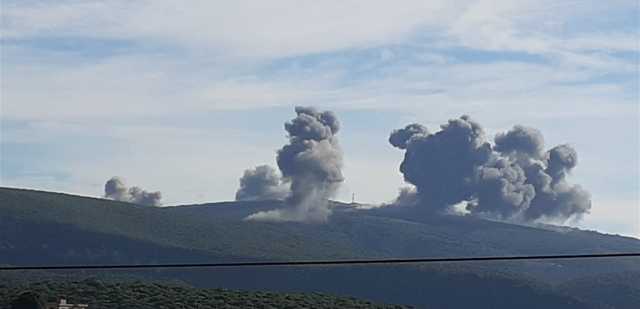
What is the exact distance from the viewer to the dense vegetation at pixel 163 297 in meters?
158

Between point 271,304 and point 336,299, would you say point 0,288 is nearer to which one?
point 271,304

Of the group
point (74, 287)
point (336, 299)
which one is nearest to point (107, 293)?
point (74, 287)

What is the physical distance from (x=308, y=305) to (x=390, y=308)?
9.89 metres

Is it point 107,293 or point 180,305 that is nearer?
point 180,305

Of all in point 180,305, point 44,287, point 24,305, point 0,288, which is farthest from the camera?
point 44,287

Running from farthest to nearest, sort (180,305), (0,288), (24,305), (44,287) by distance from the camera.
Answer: (44,287), (0,288), (180,305), (24,305)

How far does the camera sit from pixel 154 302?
16175 centimetres

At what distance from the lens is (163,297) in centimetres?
16988

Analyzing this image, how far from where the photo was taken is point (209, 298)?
17212cm

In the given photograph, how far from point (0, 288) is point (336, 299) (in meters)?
43.0

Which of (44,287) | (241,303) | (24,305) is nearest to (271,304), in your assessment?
(241,303)

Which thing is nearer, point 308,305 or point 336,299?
point 308,305

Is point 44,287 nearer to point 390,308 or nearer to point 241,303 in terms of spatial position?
point 241,303

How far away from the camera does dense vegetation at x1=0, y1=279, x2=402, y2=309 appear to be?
518 ft
